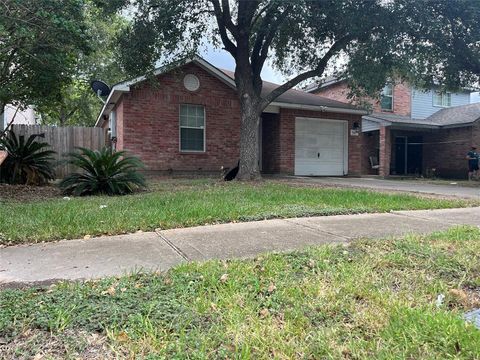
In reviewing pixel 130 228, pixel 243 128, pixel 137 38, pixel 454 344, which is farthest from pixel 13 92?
pixel 454 344

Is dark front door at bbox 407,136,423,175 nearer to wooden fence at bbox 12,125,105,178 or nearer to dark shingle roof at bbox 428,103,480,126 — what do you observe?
dark shingle roof at bbox 428,103,480,126

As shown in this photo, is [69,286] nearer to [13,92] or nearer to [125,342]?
[125,342]

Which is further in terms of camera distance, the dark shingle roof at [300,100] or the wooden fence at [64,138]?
the dark shingle roof at [300,100]

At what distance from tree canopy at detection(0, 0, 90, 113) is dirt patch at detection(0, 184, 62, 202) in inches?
113

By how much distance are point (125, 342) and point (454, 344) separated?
176cm

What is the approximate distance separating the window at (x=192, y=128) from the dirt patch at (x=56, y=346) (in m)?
12.6

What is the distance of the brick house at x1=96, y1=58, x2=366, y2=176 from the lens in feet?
45.1

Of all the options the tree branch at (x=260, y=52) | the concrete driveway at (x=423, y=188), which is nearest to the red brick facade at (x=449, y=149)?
the concrete driveway at (x=423, y=188)

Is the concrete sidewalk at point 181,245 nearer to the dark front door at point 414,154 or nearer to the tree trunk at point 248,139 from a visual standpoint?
the tree trunk at point 248,139

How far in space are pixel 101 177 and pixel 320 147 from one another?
1101cm

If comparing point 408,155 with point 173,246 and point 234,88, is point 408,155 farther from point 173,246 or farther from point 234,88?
point 173,246

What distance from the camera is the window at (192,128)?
47.9ft

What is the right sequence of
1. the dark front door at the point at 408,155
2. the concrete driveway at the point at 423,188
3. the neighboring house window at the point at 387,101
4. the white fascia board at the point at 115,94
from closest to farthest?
the concrete driveway at the point at 423,188, the white fascia board at the point at 115,94, the neighboring house window at the point at 387,101, the dark front door at the point at 408,155

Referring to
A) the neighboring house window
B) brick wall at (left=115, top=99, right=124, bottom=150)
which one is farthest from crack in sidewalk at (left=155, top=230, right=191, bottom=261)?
the neighboring house window
